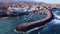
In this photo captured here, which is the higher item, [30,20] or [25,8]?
[25,8]

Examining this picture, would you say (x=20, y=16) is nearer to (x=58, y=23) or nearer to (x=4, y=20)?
(x=4, y=20)

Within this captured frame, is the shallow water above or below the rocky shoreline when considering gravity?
below

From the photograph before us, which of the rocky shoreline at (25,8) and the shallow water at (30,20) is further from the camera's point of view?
the rocky shoreline at (25,8)

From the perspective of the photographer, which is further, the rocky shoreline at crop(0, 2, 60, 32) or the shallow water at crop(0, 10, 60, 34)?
the rocky shoreline at crop(0, 2, 60, 32)

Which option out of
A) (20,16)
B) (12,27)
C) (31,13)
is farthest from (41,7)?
(12,27)

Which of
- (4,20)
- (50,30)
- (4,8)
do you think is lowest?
(50,30)

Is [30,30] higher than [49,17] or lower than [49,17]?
lower

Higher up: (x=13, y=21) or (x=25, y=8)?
(x=25, y=8)

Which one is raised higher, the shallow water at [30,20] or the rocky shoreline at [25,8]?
the rocky shoreline at [25,8]

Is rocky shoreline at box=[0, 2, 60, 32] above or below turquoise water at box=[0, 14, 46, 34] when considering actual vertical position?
above

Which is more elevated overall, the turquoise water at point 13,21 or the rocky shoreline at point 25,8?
the rocky shoreline at point 25,8

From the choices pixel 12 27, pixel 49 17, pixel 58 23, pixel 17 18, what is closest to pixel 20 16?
pixel 17 18
